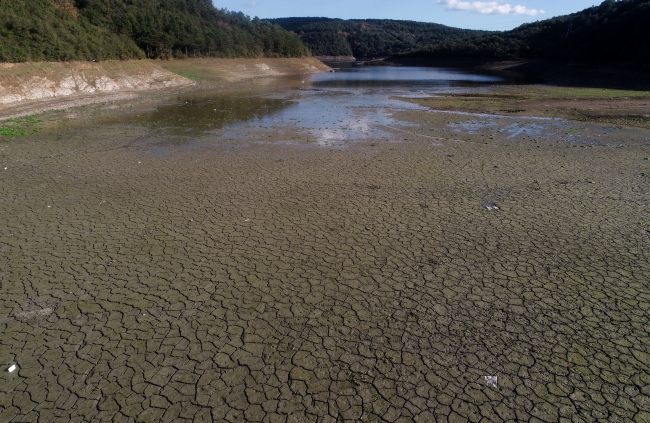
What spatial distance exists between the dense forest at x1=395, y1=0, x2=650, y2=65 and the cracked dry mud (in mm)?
51807

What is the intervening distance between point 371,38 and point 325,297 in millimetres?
178947

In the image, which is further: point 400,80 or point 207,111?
point 400,80

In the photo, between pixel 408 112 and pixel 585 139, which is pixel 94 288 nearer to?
pixel 585 139

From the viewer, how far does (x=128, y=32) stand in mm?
52156

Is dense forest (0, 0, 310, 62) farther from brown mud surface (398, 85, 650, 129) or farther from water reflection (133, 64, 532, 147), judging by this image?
brown mud surface (398, 85, 650, 129)

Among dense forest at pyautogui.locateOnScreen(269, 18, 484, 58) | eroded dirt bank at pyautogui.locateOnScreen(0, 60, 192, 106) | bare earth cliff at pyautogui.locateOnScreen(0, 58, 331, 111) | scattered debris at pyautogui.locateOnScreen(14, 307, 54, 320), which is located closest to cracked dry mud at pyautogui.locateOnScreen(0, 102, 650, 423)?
scattered debris at pyautogui.locateOnScreen(14, 307, 54, 320)

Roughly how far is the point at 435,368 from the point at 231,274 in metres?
3.84

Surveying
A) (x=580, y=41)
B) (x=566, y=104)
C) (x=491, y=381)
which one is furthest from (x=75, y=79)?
(x=580, y=41)

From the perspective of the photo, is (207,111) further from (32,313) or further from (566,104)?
(566,104)

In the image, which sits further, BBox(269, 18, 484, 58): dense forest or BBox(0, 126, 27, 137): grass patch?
BBox(269, 18, 484, 58): dense forest

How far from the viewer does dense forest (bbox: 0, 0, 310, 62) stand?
1206 inches

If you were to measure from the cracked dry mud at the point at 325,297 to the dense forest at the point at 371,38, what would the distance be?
15209 cm

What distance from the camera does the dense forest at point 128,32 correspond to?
100ft

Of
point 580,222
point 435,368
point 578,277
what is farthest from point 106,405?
point 580,222
